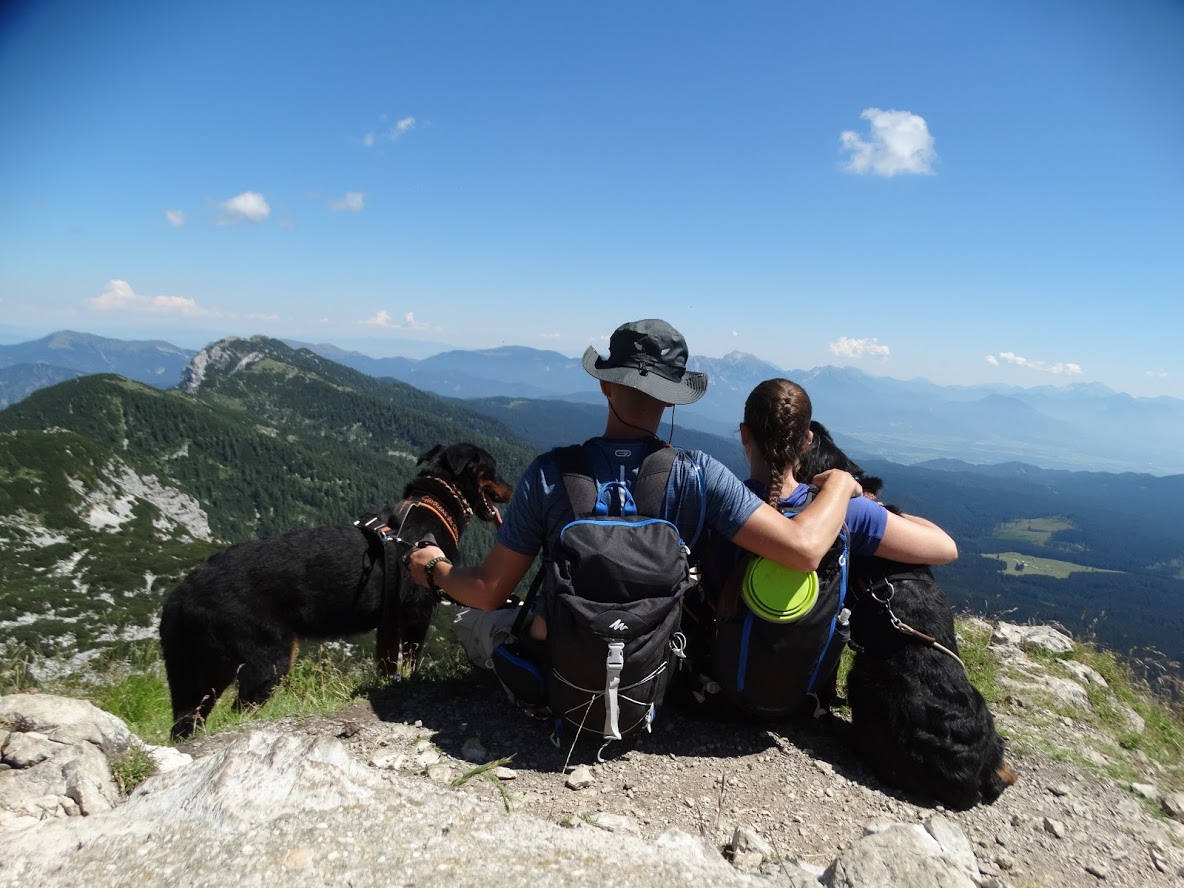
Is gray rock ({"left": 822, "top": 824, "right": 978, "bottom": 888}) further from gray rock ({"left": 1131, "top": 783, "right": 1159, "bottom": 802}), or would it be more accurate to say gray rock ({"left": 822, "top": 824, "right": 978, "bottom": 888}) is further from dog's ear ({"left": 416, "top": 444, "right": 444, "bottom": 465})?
dog's ear ({"left": 416, "top": 444, "right": 444, "bottom": 465})

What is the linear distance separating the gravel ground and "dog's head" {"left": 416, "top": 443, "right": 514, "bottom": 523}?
2.54 m

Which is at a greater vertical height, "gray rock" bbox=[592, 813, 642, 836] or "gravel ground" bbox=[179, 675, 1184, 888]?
"gray rock" bbox=[592, 813, 642, 836]

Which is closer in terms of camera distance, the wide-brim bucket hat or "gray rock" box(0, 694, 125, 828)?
"gray rock" box(0, 694, 125, 828)

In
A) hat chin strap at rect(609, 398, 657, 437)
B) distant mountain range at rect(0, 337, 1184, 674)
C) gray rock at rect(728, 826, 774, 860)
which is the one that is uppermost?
hat chin strap at rect(609, 398, 657, 437)

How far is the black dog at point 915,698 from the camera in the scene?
3773mm

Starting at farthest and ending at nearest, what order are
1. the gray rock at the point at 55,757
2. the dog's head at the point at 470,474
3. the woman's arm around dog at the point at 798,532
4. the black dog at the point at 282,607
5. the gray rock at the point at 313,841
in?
1. the dog's head at the point at 470,474
2. the black dog at the point at 282,607
3. the woman's arm around dog at the point at 798,532
4. the gray rock at the point at 55,757
5. the gray rock at the point at 313,841

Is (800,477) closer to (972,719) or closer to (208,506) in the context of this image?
(972,719)

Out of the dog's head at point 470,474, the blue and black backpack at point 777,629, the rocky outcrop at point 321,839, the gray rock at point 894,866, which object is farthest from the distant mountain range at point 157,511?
the rocky outcrop at point 321,839

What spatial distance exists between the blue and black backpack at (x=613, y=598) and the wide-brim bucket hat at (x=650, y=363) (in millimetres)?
399

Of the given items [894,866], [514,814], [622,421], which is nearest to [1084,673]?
[894,866]

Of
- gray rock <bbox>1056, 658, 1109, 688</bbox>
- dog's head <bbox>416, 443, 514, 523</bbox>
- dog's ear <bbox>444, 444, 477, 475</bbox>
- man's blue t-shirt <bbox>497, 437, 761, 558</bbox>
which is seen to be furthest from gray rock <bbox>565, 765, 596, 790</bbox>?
gray rock <bbox>1056, 658, 1109, 688</bbox>

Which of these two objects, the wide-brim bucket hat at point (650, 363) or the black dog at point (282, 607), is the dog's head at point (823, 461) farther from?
the black dog at point (282, 607)

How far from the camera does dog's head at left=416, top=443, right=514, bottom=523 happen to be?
6.84 meters

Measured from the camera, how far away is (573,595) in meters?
3.45
